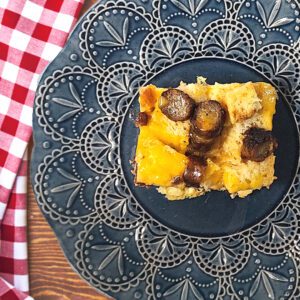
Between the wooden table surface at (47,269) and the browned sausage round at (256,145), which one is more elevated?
the browned sausage round at (256,145)

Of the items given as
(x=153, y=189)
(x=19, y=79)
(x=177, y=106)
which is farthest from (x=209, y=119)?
(x=19, y=79)

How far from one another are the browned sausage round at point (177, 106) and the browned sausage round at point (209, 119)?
3 cm

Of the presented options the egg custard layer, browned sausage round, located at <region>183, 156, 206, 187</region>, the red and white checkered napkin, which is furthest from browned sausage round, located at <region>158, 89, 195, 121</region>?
the red and white checkered napkin

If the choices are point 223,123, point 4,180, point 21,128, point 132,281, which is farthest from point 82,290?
point 223,123

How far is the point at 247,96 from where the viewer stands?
62.9 inches

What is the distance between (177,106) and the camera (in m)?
1.60

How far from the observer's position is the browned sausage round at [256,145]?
1591 mm

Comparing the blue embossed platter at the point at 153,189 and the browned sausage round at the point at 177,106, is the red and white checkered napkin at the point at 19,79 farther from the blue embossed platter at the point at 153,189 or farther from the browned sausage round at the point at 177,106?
the browned sausage round at the point at 177,106

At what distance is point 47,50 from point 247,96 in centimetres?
74

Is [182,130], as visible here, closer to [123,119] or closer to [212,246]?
[123,119]

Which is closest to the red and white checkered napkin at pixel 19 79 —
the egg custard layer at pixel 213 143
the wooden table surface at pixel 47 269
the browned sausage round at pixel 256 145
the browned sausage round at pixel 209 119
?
the wooden table surface at pixel 47 269

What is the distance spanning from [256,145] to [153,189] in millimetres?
437

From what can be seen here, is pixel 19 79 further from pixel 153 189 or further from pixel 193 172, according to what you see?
pixel 193 172

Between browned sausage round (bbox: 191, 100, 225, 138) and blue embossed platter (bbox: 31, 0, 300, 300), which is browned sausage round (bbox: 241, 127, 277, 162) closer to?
browned sausage round (bbox: 191, 100, 225, 138)
